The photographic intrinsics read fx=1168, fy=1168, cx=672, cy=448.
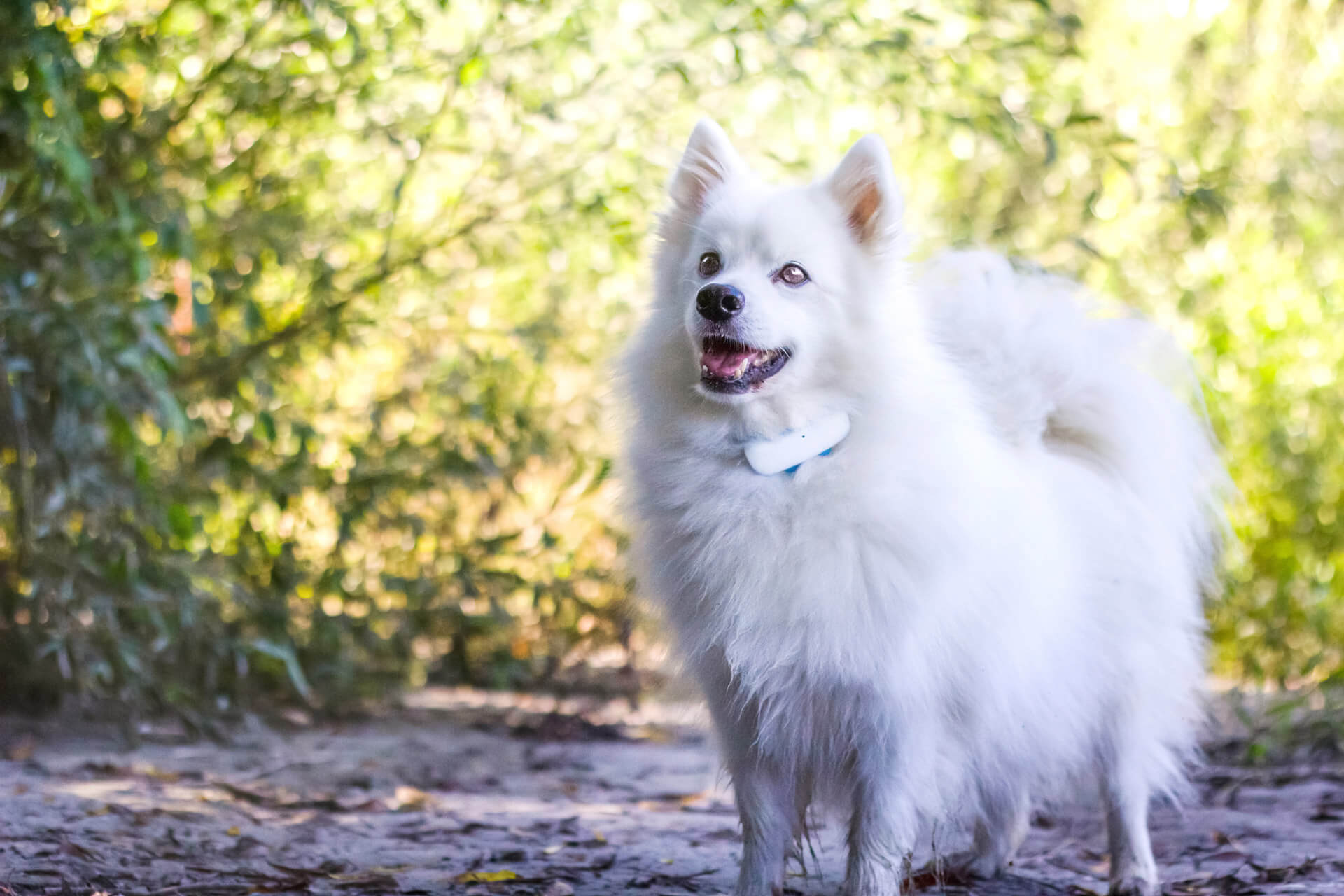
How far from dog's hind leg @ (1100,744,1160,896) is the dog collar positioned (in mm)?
1275

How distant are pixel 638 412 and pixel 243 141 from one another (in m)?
2.59

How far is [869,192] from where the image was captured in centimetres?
275

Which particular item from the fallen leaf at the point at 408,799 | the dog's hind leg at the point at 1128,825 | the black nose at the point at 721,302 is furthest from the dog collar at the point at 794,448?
the fallen leaf at the point at 408,799

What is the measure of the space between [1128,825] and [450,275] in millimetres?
3347

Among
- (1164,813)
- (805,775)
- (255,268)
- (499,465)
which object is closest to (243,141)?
→ (255,268)

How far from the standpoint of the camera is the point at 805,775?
8.89 feet

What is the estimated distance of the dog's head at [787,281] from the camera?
2580 mm

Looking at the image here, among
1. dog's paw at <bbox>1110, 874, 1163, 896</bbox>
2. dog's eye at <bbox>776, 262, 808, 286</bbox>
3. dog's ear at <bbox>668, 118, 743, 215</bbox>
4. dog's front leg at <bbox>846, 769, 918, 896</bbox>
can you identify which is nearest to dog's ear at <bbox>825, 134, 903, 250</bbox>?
dog's eye at <bbox>776, 262, 808, 286</bbox>

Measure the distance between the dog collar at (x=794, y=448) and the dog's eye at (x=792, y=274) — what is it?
34cm

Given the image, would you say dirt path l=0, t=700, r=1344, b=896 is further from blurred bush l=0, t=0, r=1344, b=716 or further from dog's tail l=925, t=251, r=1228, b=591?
dog's tail l=925, t=251, r=1228, b=591

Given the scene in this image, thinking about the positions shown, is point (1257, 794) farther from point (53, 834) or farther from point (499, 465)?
point (53, 834)

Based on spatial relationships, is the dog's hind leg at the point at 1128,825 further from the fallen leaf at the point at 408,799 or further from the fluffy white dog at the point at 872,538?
the fallen leaf at the point at 408,799

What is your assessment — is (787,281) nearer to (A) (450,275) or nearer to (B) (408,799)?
(B) (408,799)

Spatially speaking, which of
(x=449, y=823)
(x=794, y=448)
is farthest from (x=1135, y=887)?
(x=449, y=823)
